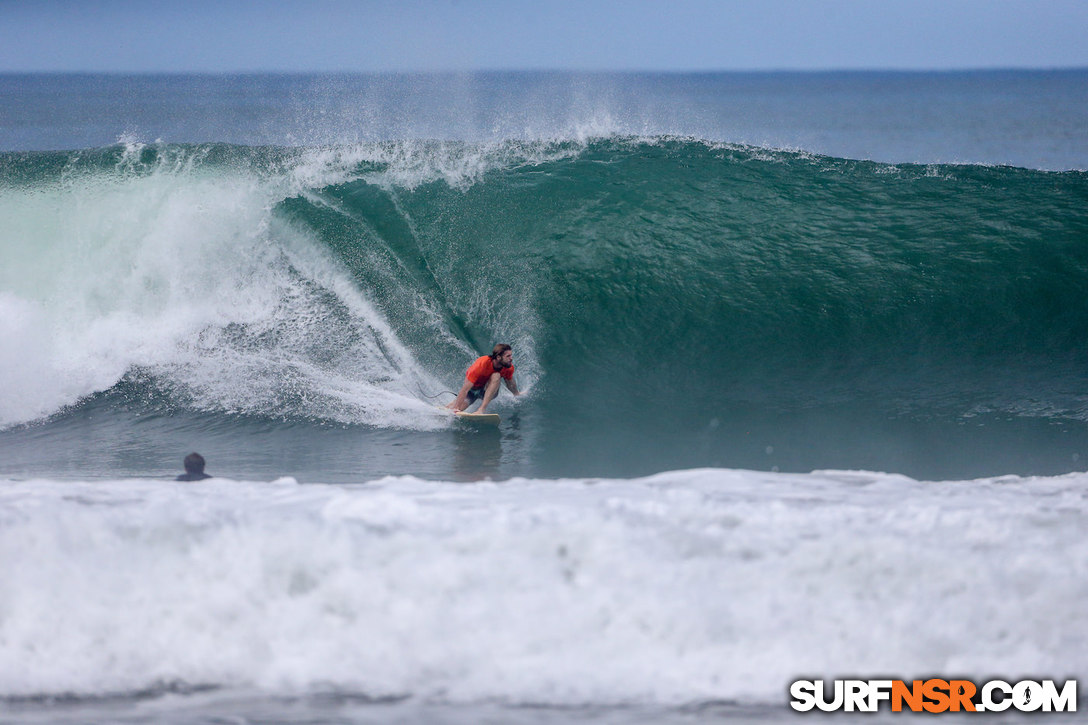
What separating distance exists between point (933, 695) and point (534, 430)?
4.81 meters

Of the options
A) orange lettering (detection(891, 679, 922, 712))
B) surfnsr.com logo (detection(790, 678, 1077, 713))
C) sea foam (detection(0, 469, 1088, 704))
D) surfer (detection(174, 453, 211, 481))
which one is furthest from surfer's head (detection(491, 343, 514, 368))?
orange lettering (detection(891, 679, 922, 712))

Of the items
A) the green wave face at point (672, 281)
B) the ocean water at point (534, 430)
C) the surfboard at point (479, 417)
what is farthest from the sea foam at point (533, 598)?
the surfboard at point (479, 417)

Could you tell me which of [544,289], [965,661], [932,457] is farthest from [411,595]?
[544,289]

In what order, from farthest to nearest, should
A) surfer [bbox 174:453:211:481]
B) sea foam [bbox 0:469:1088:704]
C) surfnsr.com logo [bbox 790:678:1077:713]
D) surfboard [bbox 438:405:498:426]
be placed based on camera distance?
1. surfboard [bbox 438:405:498:426]
2. surfer [bbox 174:453:211:481]
3. sea foam [bbox 0:469:1088:704]
4. surfnsr.com logo [bbox 790:678:1077:713]

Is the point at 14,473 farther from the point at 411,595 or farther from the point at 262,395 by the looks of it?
the point at 411,595

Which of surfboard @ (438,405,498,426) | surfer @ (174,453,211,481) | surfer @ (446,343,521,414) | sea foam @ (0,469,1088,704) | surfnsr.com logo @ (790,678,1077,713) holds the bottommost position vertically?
surfnsr.com logo @ (790,678,1077,713)

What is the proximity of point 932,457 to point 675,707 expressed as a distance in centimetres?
447

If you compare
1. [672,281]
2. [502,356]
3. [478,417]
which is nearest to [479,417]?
[478,417]

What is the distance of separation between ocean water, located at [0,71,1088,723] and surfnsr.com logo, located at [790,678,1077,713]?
7 centimetres

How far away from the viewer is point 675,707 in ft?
11.1

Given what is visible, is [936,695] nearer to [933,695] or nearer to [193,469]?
[933,695]

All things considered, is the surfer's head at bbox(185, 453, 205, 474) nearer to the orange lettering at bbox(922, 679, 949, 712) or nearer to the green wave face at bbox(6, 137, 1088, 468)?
the green wave face at bbox(6, 137, 1088, 468)

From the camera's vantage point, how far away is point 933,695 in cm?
342

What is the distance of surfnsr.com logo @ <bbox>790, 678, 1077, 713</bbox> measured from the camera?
11.0 ft
